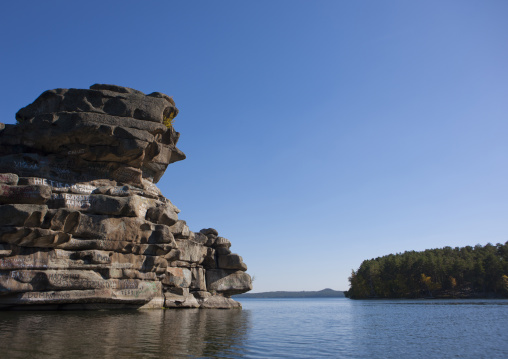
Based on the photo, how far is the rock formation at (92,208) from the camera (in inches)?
1105

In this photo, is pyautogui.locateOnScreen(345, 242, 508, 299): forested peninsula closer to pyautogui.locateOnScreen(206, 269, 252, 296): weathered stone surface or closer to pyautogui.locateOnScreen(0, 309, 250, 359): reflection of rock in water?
pyautogui.locateOnScreen(206, 269, 252, 296): weathered stone surface

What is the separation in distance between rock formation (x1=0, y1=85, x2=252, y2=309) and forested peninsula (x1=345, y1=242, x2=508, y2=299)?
80.8m

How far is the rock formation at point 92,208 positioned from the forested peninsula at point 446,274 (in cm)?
8081

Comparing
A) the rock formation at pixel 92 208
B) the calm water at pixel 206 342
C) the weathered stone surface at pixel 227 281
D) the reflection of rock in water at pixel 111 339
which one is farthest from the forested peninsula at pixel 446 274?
the reflection of rock in water at pixel 111 339

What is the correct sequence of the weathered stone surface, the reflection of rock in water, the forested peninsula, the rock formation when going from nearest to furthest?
1. the reflection of rock in water
2. the rock formation
3. the weathered stone surface
4. the forested peninsula

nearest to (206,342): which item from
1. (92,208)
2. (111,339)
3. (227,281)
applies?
(111,339)

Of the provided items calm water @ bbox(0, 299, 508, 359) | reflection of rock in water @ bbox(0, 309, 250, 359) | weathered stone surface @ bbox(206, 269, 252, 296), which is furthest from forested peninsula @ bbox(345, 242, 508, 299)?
reflection of rock in water @ bbox(0, 309, 250, 359)

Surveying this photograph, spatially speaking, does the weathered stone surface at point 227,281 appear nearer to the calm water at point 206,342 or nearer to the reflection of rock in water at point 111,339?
the reflection of rock in water at point 111,339

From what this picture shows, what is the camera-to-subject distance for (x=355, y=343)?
64.3 feet

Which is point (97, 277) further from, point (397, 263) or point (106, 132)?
point (397, 263)

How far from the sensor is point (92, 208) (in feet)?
104

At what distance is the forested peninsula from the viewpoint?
98.2m

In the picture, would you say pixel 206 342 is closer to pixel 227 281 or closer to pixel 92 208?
pixel 92 208

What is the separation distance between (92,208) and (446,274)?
9659 cm
